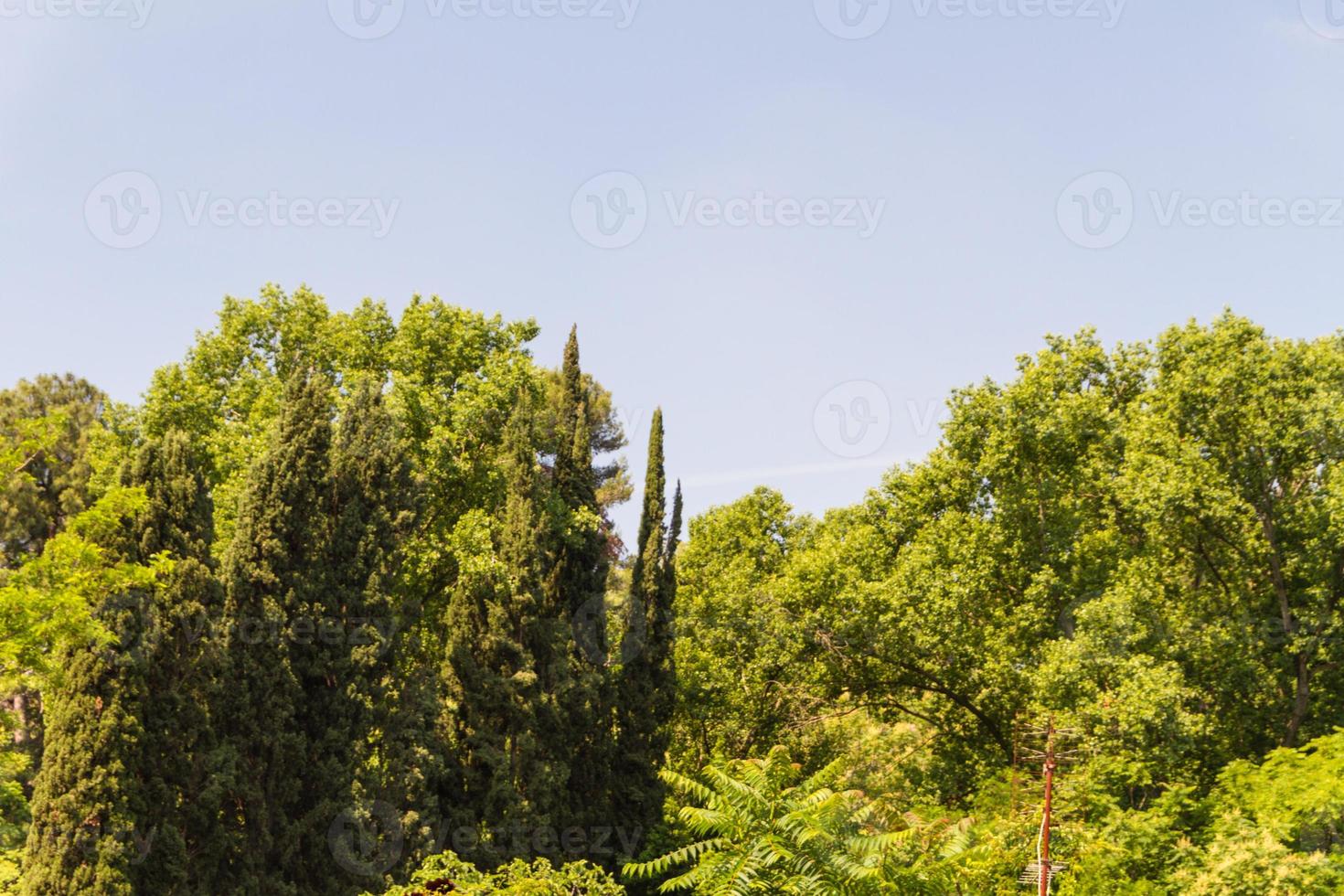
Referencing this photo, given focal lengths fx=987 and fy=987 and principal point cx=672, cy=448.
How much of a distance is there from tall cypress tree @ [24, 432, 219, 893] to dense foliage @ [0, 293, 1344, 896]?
0.06 metres

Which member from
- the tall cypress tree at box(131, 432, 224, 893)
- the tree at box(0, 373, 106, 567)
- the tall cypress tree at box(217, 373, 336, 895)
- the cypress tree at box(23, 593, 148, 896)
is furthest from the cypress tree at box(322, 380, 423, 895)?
the tree at box(0, 373, 106, 567)

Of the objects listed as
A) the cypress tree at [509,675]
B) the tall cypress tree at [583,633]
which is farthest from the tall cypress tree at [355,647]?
the tall cypress tree at [583,633]

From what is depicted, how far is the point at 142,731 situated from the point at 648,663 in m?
11.1

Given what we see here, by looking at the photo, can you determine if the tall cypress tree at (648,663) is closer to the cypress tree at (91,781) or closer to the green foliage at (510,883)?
the green foliage at (510,883)

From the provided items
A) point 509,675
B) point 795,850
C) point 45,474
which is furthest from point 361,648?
point 45,474

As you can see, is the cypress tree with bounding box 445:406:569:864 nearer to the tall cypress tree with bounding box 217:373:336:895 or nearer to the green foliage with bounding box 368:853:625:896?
the tall cypress tree with bounding box 217:373:336:895

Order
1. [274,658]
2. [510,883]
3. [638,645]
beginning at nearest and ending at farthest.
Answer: [510,883] < [274,658] < [638,645]

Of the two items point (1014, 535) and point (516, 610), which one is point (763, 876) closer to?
point (516, 610)

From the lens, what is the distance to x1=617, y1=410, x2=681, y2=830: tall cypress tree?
2236 centimetres

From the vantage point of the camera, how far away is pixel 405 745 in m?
18.6

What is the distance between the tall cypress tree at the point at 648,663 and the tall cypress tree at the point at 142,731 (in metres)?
9.32

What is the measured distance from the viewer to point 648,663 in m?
23.2

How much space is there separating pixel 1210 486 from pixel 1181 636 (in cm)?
300

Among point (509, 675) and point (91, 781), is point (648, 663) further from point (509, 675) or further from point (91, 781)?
point (91, 781)
